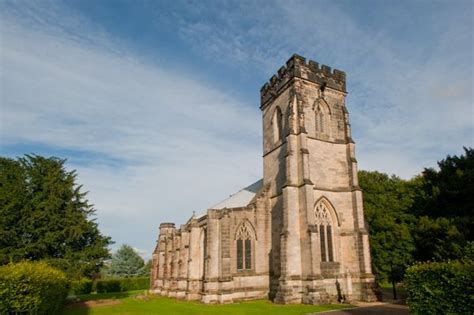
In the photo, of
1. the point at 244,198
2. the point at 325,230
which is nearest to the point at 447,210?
the point at 325,230

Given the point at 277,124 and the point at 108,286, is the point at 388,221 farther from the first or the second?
the point at 108,286

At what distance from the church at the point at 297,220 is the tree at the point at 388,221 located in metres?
6.51

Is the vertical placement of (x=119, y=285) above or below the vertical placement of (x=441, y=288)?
below

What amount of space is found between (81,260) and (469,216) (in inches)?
991

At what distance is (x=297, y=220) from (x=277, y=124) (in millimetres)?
9596

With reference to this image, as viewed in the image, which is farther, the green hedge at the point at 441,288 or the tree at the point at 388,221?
the tree at the point at 388,221

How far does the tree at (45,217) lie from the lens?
21.3 metres

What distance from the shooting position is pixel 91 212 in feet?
85.7

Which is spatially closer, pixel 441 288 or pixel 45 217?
pixel 441 288

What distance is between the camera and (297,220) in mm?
23516

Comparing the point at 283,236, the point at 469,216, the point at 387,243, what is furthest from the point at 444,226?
the point at 387,243

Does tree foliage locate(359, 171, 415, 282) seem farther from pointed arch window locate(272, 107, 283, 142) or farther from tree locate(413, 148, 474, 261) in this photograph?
pointed arch window locate(272, 107, 283, 142)

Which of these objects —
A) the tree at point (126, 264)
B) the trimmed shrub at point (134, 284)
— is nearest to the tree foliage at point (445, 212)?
the trimmed shrub at point (134, 284)

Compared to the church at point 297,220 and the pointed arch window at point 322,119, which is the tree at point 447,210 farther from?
the pointed arch window at point 322,119
